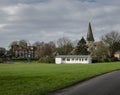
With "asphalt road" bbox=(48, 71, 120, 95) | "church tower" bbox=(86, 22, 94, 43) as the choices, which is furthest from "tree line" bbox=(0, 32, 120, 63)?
"asphalt road" bbox=(48, 71, 120, 95)

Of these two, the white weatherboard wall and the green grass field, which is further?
the white weatherboard wall

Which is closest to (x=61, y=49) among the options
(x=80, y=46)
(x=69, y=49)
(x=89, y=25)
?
(x=69, y=49)

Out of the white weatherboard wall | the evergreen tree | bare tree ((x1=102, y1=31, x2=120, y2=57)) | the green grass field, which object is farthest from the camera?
the evergreen tree

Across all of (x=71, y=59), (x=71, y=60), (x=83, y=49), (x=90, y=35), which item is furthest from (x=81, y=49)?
(x=90, y=35)

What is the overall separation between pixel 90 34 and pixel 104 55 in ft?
196

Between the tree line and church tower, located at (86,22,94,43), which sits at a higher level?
church tower, located at (86,22,94,43)

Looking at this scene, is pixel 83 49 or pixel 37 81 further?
pixel 83 49

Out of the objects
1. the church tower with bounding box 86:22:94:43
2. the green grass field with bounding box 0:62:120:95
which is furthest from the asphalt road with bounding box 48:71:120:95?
the church tower with bounding box 86:22:94:43

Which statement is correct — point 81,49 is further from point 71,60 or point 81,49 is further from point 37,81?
point 37,81

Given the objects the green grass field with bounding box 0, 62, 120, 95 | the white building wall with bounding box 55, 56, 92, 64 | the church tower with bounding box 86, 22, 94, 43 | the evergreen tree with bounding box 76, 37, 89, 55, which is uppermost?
the church tower with bounding box 86, 22, 94, 43

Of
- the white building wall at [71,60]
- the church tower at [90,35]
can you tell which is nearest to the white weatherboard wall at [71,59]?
the white building wall at [71,60]

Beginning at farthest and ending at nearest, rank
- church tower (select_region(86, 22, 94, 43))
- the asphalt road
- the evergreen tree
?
church tower (select_region(86, 22, 94, 43)) → the evergreen tree → the asphalt road

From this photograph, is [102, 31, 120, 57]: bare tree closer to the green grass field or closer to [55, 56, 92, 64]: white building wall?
[55, 56, 92, 64]: white building wall

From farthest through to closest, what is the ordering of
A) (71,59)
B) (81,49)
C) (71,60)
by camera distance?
(81,49)
(71,60)
(71,59)
